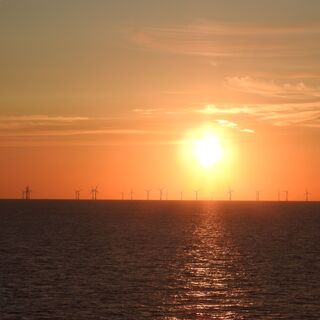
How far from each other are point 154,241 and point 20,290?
92.1 meters

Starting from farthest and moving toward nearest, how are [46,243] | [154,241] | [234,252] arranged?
[154,241], [46,243], [234,252]

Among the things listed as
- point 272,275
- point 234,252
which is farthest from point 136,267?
point 234,252

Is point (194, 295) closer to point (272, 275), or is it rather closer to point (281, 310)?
point (281, 310)

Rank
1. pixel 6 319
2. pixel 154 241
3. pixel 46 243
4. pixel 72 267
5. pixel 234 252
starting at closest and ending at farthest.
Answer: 1. pixel 6 319
2. pixel 72 267
3. pixel 234 252
4. pixel 46 243
5. pixel 154 241

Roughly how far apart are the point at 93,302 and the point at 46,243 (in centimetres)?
8813

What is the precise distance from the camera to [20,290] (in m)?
84.4

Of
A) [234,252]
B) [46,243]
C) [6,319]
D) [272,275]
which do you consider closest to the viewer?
[6,319]

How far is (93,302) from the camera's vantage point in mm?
76875

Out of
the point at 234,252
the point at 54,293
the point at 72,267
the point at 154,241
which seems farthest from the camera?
the point at 154,241

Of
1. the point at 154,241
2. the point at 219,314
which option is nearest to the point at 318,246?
Answer: the point at 154,241

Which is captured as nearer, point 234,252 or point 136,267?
point 136,267

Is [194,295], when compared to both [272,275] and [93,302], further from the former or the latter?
[272,275]

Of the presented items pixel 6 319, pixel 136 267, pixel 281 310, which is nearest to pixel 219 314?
pixel 281 310

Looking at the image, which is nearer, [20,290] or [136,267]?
[20,290]
